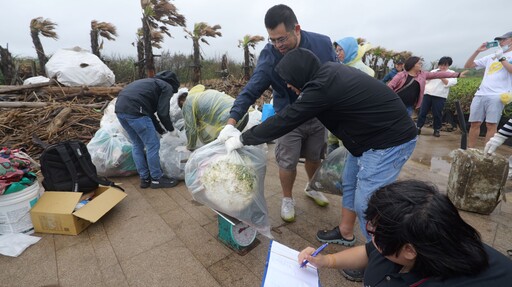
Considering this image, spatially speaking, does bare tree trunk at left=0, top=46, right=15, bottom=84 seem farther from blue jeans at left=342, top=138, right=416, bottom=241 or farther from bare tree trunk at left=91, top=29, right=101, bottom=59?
blue jeans at left=342, top=138, right=416, bottom=241

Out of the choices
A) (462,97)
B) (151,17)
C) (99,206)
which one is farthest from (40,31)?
(462,97)

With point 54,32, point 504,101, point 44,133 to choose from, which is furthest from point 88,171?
point 54,32

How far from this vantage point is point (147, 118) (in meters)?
3.29

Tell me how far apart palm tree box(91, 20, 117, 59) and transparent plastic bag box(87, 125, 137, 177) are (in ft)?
21.4

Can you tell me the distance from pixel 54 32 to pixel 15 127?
4.81 metres

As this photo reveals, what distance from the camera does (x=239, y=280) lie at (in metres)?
1.84

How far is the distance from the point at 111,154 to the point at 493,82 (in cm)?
545

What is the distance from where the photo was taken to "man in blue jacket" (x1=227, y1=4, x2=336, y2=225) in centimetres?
210

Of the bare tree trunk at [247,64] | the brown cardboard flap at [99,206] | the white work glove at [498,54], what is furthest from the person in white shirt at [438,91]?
the bare tree trunk at [247,64]

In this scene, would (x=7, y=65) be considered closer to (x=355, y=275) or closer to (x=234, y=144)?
(x=234, y=144)

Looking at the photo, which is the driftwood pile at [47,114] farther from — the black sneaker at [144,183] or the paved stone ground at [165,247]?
the paved stone ground at [165,247]

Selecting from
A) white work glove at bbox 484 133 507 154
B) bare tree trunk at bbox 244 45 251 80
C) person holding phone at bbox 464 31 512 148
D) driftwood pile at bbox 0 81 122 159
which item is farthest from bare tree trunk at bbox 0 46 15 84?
person holding phone at bbox 464 31 512 148

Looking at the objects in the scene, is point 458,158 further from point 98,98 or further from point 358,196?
point 98,98

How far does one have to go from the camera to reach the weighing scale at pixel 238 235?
2.08 m
